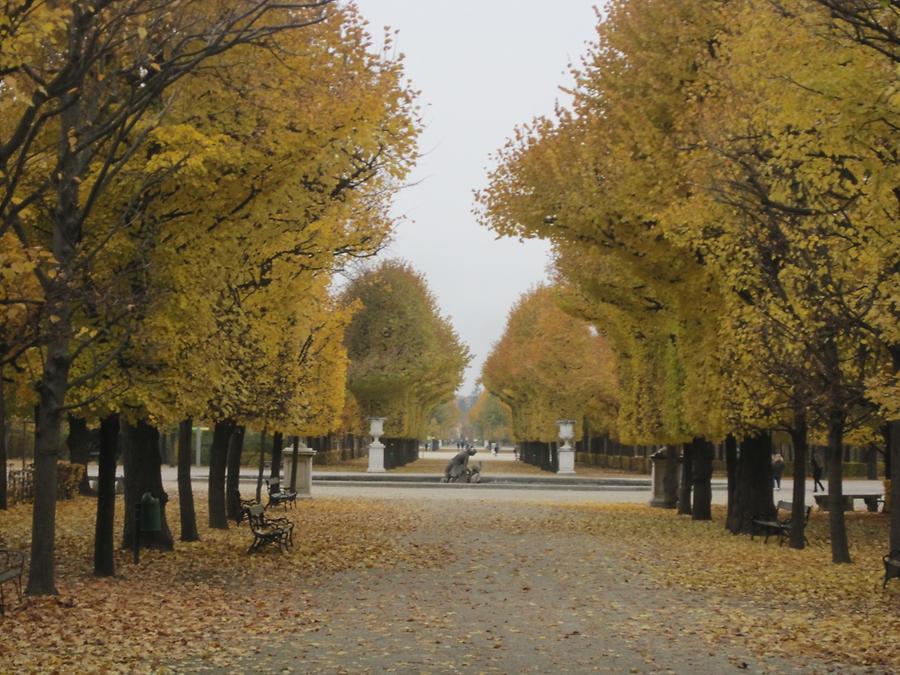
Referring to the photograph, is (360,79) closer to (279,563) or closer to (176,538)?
(279,563)


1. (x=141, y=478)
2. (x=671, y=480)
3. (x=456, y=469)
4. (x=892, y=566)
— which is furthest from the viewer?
(x=456, y=469)

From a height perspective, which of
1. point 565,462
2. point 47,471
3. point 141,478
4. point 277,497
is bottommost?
point 277,497

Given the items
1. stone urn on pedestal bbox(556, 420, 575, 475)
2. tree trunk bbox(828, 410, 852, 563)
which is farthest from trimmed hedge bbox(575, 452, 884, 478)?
tree trunk bbox(828, 410, 852, 563)

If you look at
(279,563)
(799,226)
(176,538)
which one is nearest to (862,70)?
(799,226)

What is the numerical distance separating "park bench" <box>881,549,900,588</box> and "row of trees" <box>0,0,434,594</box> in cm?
878

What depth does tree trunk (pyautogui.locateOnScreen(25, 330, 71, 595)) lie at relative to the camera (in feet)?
42.1

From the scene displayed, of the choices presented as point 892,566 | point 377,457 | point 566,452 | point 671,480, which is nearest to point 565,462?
point 566,452

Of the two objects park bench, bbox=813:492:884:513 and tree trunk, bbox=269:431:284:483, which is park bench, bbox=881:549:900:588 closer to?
park bench, bbox=813:492:884:513

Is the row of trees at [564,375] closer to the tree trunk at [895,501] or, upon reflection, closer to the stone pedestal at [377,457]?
the stone pedestal at [377,457]

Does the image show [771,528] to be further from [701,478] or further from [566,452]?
[566,452]

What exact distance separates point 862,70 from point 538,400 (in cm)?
Answer: 5428

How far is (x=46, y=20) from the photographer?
9.03 meters

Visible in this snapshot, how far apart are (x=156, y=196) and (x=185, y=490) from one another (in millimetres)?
6890

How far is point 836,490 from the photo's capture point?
18.2 meters
